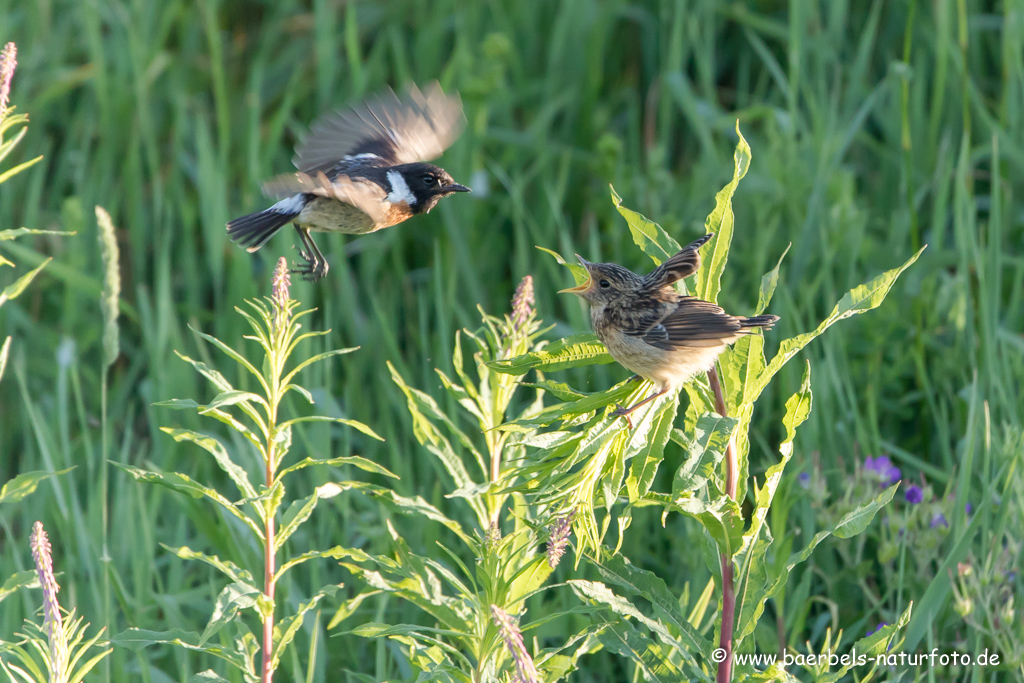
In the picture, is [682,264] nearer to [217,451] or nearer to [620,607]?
[620,607]

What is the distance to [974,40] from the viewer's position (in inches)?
227

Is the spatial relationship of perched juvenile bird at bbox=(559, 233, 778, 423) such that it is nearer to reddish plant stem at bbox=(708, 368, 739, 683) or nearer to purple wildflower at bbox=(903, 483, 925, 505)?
reddish plant stem at bbox=(708, 368, 739, 683)

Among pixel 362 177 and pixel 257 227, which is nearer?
pixel 257 227

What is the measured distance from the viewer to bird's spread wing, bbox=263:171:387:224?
269 centimetres

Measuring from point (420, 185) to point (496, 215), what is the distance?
2.34 m

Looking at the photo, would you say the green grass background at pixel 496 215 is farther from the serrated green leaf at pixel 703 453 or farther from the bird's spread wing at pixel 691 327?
the serrated green leaf at pixel 703 453

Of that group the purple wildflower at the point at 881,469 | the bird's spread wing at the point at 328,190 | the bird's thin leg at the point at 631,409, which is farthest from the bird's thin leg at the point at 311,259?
the purple wildflower at the point at 881,469

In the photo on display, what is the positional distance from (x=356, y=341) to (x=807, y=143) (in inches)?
97.1

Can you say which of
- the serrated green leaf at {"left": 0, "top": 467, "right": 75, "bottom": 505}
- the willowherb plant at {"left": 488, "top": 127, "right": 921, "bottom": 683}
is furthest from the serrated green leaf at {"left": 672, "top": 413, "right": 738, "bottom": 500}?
the serrated green leaf at {"left": 0, "top": 467, "right": 75, "bottom": 505}

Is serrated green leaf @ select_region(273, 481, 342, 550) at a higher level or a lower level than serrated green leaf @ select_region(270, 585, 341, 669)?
higher

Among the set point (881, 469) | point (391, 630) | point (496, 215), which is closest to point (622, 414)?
point (391, 630)

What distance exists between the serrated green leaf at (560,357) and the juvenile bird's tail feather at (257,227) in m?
0.84

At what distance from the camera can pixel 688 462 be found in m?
2.02

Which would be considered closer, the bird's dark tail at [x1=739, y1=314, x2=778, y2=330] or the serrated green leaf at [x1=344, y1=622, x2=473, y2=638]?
the bird's dark tail at [x1=739, y1=314, x2=778, y2=330]
